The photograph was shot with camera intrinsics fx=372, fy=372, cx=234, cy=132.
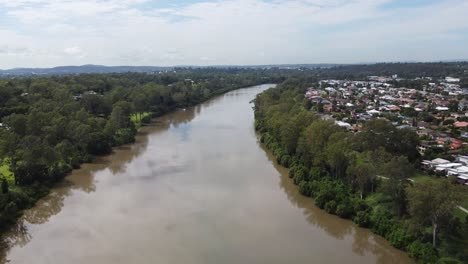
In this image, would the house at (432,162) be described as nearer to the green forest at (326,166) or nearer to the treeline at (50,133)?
the green forest at (326,166)

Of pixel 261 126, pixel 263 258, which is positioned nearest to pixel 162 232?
pixel 263 258

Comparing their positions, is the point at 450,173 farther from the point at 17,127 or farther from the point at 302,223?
the point at 17,127

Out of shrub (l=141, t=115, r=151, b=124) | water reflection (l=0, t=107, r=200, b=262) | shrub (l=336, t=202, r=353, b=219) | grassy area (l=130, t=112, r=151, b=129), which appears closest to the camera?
water reflection (l=0, t=107, r=200, b=262)

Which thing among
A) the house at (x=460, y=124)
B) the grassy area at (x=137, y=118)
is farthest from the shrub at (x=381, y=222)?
the grassy area at (x=137, y=118)

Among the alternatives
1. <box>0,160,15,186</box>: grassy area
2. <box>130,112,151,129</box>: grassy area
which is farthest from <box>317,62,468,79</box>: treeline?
<box>0,160,15,186</box>: grassy area

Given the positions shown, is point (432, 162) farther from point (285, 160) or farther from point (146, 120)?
point (146, 120)

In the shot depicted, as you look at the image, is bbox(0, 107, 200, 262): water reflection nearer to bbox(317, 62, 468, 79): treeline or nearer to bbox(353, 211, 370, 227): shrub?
bbox(353, 211, 370, 227): shrub

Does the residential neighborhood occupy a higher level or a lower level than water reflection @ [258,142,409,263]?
higher

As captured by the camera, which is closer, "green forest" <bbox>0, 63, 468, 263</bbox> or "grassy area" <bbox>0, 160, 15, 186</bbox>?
"green forest" <bbox>0, 63, 468, 263</bbox>
